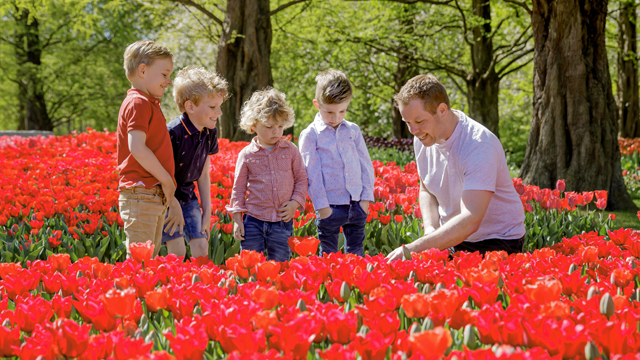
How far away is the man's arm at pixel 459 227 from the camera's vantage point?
273 cm

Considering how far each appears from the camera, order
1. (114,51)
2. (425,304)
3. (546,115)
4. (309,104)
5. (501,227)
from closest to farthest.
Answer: (425,304) → (501,227) → (546,115) → (309,104) → (114,51)

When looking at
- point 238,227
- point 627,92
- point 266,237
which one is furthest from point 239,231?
point 627,92

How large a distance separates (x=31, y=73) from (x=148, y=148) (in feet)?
68.6

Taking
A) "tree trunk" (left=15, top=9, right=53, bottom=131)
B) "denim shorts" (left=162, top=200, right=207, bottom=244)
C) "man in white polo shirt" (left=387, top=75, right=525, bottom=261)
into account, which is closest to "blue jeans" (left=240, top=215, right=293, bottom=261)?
"denim shorts" (left=162, top=200, right=207, bottom=244)

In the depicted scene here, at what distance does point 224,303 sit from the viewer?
170 centimetres

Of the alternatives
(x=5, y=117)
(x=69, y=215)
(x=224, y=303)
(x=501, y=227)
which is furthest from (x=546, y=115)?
(x=5, y=117)

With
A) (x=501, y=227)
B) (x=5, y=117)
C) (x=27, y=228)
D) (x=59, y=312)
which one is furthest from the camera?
(x=5, y=117)

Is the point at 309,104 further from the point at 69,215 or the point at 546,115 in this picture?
the point at 69,215

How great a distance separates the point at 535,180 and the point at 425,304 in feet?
18.8

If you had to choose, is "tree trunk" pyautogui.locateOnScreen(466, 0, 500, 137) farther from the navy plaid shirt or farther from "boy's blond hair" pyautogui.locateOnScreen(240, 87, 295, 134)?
the navy plaid shirt

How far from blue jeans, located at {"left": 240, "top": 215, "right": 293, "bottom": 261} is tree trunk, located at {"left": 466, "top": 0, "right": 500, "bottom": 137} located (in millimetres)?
9553

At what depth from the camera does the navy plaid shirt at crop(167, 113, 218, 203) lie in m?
3.63

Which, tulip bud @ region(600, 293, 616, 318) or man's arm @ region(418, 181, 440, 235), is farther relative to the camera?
man's arm @ region(418, 181, 440, 235)

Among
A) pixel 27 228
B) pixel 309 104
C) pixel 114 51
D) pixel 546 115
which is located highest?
pixel 114 51
